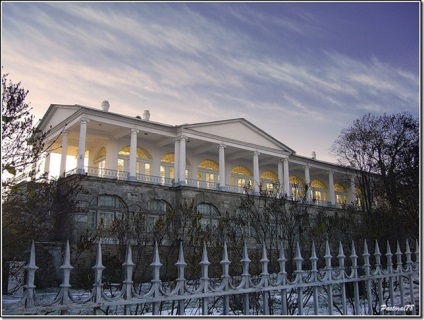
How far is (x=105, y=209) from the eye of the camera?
22438 mm

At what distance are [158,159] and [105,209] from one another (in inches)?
263

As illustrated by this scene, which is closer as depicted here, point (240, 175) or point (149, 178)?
point (149, 178)

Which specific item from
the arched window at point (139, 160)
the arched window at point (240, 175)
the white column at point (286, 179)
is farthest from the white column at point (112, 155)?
the white column at point (286, 179)

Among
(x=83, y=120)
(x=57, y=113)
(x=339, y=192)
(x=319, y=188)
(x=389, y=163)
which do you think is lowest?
(x=389, y=163)

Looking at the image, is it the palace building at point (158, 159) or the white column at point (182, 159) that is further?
the white column at point (182, 159)

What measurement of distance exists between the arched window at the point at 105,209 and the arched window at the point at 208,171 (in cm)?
812

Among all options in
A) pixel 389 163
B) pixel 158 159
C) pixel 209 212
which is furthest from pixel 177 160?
pixel 389 163

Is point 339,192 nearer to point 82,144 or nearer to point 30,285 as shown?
point 82,144

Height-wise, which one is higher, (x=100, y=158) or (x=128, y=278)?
(x=100, y=158)

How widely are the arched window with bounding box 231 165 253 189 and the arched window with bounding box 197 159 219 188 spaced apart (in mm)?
1597

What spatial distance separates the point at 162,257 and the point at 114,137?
13086 millimetres

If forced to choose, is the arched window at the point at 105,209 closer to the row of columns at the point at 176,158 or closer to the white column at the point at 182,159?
the row of columns at the point at 176,158

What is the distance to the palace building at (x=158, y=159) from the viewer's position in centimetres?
2294

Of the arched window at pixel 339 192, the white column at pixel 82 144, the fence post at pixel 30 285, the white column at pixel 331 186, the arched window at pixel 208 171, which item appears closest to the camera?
the fence post at pixel 30 285
